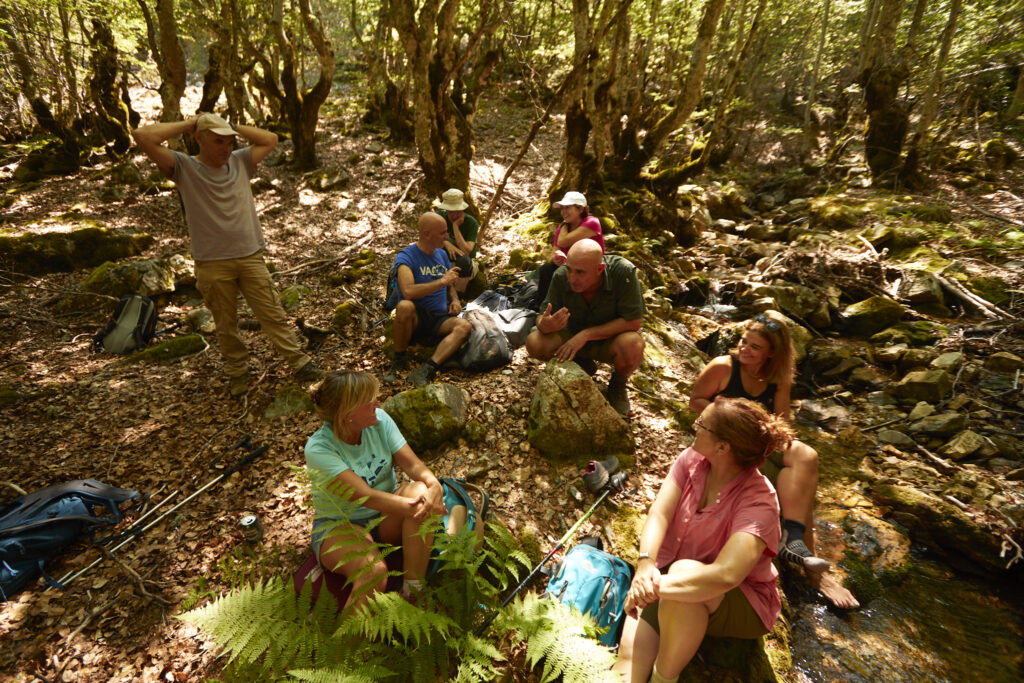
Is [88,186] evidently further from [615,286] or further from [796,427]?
[796,427]

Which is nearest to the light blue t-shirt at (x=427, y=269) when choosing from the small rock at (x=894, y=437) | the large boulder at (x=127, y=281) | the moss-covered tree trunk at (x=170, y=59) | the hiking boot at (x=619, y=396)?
the hiking boot at (x=619, y=396)

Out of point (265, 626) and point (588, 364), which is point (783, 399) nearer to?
point (588, 364)

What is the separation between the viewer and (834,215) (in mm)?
9844

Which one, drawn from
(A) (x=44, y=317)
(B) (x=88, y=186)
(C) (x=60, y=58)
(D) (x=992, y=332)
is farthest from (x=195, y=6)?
(D) (x=992, y=332)

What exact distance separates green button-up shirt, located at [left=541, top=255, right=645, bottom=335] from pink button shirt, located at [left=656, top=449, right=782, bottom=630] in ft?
5.97

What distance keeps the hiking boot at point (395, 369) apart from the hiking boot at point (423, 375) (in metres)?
0.20

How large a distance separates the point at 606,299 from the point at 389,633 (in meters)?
3.03

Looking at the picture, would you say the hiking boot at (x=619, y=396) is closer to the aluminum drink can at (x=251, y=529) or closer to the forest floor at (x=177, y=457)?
the forest floor at (x=177, y=457)

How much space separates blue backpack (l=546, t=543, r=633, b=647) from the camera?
8.00 feet

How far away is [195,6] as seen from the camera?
1072cm

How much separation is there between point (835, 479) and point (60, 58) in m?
19.0

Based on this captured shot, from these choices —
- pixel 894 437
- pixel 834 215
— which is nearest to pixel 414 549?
pixel 894 437

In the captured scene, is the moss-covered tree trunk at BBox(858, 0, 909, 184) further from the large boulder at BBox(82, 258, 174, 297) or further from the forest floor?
the large boulder at BBox(82, 258, 174, 297)

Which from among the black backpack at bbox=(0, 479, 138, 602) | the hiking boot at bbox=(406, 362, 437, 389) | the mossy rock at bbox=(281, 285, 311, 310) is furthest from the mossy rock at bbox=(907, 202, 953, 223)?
the black backpack at bbox=(0, 479, 138, 602)
